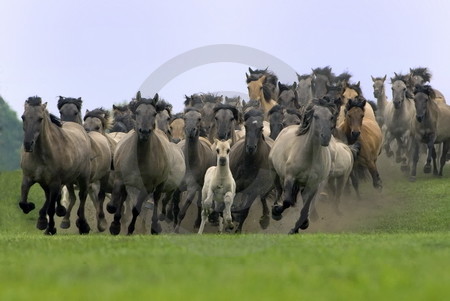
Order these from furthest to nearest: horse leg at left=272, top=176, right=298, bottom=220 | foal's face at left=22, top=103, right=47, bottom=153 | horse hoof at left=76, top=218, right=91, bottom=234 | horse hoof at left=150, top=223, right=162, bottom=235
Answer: horse hoof at left=76, top=218, right=91, bottom=234 < horse hoof at left=150, top=223, right=162, bottom=235 < horse leg at left=272, top=176, right=298, bottom=220 < foal's face at left=22, top=103, right=47, bottom=153

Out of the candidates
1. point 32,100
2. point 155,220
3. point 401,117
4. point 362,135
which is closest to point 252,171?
point 155,220

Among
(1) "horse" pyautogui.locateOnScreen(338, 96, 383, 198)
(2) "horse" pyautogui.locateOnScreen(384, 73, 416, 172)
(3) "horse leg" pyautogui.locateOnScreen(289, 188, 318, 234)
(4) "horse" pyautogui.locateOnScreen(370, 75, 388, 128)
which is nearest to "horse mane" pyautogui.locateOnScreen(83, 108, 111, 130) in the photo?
(1) "horse" pyautogui.locateOnScreen(338, 96, 383, 198)

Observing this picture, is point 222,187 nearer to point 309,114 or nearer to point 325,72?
point 309,114

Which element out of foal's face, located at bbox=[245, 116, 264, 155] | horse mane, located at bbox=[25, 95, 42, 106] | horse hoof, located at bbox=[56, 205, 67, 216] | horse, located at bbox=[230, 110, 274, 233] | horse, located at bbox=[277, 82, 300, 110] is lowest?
horse hoof, located at bbox=[56, 205, 67, 216]

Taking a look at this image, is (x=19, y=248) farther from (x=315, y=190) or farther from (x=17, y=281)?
(x=315, y=190)

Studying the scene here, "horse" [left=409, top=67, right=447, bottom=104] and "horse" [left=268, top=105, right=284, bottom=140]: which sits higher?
"horse" [left=409, top=67, right=447, bottom=104]

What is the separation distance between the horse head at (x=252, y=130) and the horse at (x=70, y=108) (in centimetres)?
468

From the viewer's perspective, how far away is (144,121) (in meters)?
21.3

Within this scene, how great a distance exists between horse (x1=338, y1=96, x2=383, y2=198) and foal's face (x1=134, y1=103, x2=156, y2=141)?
11255 mm

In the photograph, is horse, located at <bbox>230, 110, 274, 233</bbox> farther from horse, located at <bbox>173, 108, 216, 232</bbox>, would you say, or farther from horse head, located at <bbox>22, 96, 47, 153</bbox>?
horse head, located at <bbox>22, 96, 47, 153</bbox>

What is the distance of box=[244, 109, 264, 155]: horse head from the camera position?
24.5 meters

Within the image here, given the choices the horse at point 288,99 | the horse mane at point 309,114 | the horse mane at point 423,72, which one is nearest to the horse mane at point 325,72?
the horse at point 288,99

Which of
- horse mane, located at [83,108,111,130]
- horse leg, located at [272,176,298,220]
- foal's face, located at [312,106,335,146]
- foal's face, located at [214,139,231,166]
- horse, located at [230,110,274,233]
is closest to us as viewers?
foal's face, located at [312,106,335,146]

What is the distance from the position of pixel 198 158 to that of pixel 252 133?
2193mm
